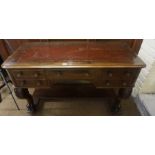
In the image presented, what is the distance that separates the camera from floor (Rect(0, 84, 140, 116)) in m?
1.56

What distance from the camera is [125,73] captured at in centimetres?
109

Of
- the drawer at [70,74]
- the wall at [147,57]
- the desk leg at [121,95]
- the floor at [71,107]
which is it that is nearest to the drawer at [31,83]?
the drawer at [70,74]

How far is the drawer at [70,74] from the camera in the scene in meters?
1.07

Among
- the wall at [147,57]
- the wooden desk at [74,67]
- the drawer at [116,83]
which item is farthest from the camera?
the wall at [147,57]

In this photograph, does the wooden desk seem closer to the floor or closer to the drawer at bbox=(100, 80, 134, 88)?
the drawer at bbox=(100, 80, 134, 88)

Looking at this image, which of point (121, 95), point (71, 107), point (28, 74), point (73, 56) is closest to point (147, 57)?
point (121, 95)

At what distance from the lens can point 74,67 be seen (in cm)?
102

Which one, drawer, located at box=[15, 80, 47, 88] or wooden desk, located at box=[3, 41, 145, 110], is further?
drawer, located at box=[15, 80, 47, 88]

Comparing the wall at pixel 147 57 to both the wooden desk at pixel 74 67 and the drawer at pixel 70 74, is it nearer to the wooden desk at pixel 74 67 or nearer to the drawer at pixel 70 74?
the wooden desk at pixel 74 67

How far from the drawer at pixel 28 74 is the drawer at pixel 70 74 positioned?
73 mm

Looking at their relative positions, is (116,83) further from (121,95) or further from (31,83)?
(31,83)

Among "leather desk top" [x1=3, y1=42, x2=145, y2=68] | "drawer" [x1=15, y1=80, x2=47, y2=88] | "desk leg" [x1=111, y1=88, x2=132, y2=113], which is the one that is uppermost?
"leather desk top" [x1=3, y1=42, x2=145, y2=68]

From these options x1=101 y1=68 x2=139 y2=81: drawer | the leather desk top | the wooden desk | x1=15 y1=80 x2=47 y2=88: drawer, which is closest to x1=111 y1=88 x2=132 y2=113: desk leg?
the wooden desk
